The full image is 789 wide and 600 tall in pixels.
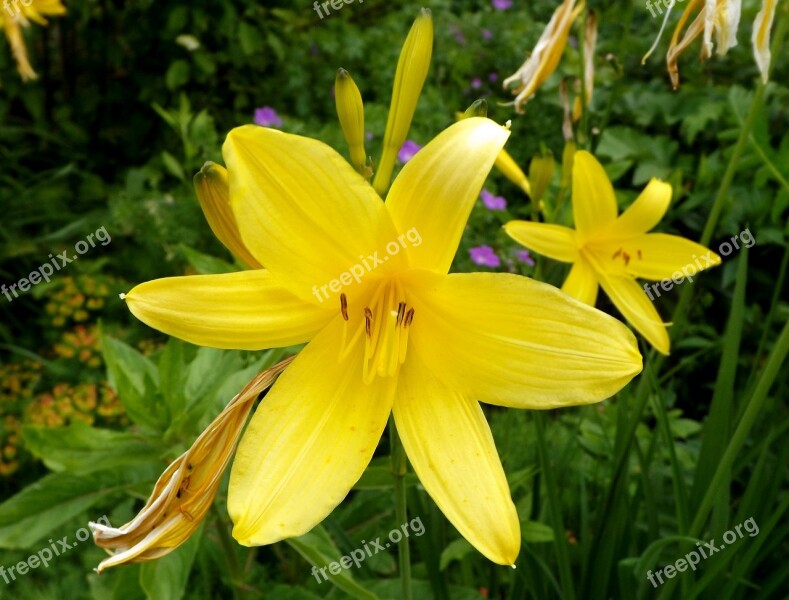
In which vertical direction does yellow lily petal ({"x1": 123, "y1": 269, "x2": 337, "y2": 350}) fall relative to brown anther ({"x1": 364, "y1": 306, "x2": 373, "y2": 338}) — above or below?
above

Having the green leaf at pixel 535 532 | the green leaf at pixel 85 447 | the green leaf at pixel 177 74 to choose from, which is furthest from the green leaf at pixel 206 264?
the green leaf at pixel 177 74

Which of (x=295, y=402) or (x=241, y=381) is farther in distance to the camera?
(x=241, y=381)

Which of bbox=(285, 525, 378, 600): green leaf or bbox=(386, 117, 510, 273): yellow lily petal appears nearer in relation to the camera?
bbox=(386, 117, 510, 273): yellow lily petal

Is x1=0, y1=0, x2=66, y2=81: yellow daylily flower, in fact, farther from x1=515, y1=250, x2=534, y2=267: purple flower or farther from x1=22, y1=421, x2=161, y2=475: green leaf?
x1=515, y1=250, x2=534, y2=267: purple flower

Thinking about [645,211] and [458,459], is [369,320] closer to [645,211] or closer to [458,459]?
[458,459]

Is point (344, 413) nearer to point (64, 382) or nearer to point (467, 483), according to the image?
point (467, 483)

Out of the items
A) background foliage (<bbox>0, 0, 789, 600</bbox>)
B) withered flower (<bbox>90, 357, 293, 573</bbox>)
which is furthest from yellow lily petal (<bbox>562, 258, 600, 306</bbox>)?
withered flower (<bbox>90, 357, 293, 573</bbox>)

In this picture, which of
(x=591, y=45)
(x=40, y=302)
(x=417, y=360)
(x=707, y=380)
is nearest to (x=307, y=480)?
(x=417, y=360)
